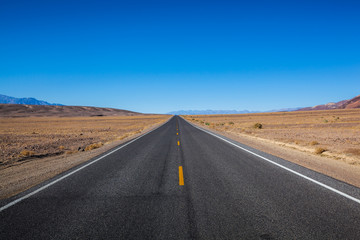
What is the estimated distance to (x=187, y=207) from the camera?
413cm

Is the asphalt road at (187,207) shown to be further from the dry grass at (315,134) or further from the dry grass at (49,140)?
the dry grass at (49,140)

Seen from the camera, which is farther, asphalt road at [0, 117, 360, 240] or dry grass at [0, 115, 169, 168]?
dry grass at [0, 115, 169, 168]

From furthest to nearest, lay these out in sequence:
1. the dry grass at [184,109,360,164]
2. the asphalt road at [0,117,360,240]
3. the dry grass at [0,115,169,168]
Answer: the dry grass at [0,115,169,168] < the dry grass at [184,109,360,164] < the asphalt road at [0,117,360,240]

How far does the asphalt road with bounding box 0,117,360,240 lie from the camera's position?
331 cm

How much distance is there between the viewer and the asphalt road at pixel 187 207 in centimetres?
331

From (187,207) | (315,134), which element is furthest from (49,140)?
(315,134)

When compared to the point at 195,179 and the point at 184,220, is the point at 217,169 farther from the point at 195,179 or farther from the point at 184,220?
the point at 184,220

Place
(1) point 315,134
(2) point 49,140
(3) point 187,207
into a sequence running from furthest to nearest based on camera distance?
(2) point 49,140 → (1) point 315,134 → (3) point 187,207

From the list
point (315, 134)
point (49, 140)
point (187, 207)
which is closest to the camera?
point (187, 207)

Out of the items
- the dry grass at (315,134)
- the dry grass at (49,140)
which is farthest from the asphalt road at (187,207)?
the dry grass at (49,140)

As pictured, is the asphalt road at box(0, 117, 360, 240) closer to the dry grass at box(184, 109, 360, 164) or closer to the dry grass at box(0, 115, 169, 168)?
the dry grass at box(184, 109, 360, 164)

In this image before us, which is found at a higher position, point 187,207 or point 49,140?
point 187,207

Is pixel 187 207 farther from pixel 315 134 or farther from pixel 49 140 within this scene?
pixel 49 140

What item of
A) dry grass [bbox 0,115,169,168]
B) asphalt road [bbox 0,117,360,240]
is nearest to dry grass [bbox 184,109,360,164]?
asphalt road [bbox 0,117,360,240]
